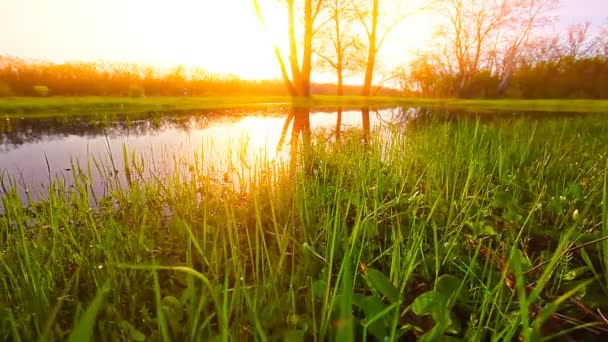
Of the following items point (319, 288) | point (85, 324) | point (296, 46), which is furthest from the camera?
point (296, 46)

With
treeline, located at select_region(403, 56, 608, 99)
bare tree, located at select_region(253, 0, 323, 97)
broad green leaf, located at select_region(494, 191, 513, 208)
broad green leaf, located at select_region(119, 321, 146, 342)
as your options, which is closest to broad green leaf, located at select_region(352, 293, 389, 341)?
broad green leaf, located at select_region(119, 321, 146, 342)

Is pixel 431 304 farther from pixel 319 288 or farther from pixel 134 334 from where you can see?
pixel 134 334

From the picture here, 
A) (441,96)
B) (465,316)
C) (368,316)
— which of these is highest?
(441,96)

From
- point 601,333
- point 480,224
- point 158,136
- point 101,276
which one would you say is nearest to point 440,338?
point 601,333

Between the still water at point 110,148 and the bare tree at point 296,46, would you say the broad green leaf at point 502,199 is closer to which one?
the still water at point 110,148

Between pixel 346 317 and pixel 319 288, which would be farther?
pixel 319 288

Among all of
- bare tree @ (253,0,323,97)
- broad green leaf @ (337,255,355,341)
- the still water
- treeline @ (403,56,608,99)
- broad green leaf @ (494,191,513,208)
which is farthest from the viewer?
treeline @ (403,56,608,99)

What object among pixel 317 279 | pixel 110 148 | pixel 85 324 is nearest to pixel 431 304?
pixel 317 279

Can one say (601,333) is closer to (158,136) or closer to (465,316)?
(465,316)

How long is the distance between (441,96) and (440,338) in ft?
72.3

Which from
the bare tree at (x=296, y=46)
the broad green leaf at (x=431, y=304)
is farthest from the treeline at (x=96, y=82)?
the broad green leaf at (x=431, y=304)

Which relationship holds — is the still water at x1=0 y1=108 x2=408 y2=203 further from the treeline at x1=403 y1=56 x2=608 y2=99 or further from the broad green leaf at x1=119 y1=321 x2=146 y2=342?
the treeline at x1=403 y1=56 x2=608 y2=99

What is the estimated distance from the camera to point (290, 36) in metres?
12.7

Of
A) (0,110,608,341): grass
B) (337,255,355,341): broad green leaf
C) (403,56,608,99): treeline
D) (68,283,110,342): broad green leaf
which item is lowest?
(0,110,608,341): grass
